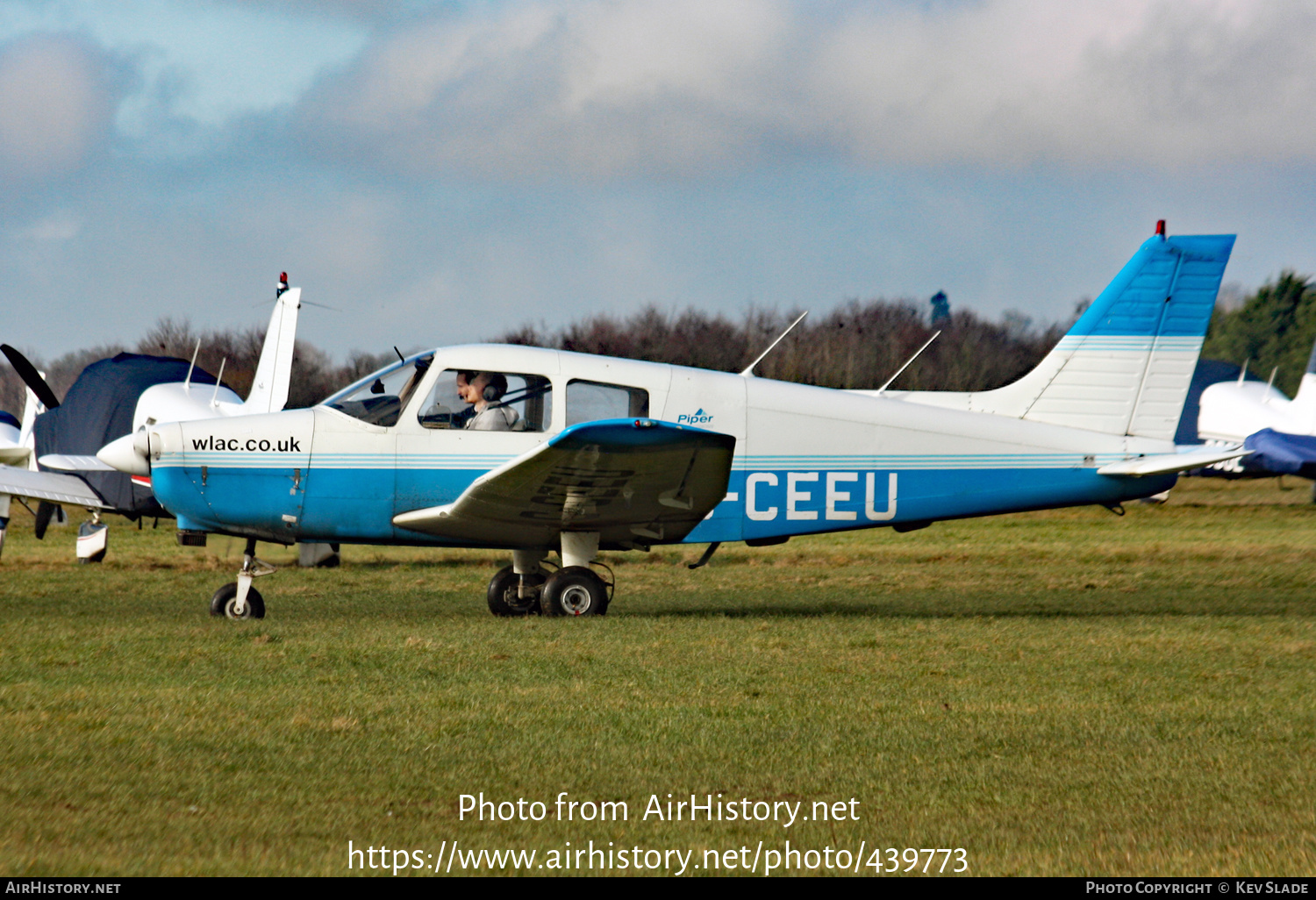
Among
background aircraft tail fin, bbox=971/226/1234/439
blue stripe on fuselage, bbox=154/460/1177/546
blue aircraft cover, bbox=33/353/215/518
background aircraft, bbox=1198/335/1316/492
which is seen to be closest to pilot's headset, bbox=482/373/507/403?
blue stripe on fuselage, bbox=154/460/1177/546

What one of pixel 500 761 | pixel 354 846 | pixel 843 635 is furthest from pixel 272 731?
pixel 843 635

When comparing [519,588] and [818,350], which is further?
[818,350]

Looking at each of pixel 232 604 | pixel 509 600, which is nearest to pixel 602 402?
pixel 509 600

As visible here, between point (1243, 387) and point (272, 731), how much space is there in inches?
1054

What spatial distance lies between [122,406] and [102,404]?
0.34 m

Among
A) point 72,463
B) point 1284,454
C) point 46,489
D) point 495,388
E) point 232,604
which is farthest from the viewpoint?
point 1284,454

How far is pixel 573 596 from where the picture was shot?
10.6 m

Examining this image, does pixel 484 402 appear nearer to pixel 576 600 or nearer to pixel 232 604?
pixel 576 600

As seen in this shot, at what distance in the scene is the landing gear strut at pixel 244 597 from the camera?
10086 mm

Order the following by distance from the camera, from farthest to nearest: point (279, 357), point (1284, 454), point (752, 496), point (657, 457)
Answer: point (1284, 454), point (279, 357), point (752, 496), point (657, 457)

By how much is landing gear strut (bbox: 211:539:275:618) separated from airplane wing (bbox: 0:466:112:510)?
5.53m

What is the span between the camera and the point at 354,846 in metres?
4.04

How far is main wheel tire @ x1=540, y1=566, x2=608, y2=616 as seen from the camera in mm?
10523

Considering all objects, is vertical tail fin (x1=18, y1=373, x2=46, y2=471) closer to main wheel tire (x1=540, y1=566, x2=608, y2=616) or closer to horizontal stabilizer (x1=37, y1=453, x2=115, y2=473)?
horizontal stabilizer (x1=37, y1=453, x2=115, y2=473)
